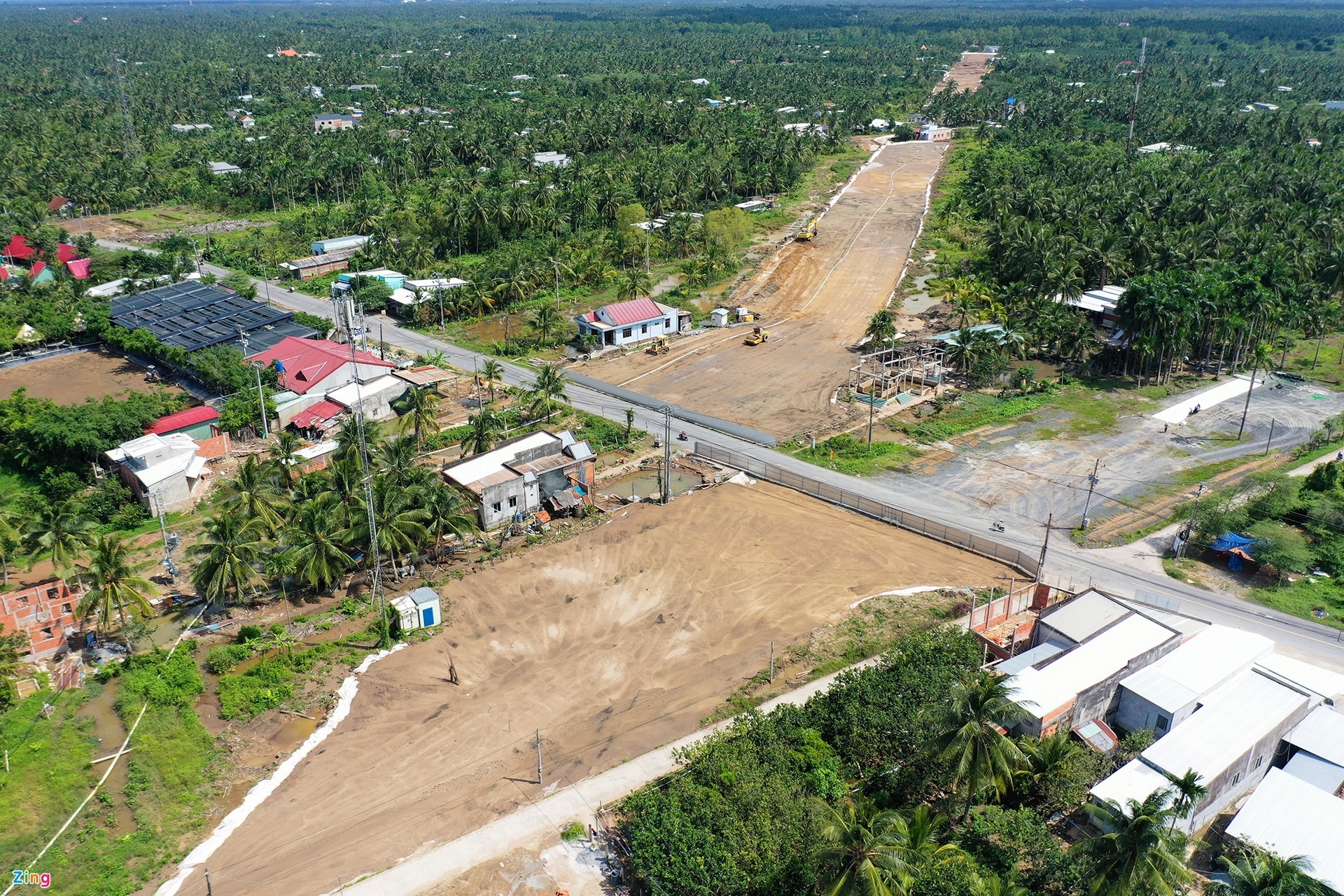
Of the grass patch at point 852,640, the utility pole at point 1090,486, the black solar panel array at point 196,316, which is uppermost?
the black solar panel array at point 196,316

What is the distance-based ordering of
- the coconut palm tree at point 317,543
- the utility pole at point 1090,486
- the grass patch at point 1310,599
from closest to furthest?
the coconut palm tree at point 317,543 → the grass patch at point 1310,599 → the utility pole at point 1090,486

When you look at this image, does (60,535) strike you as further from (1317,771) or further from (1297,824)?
(1317,771)

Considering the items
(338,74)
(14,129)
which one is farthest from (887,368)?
(338,74)

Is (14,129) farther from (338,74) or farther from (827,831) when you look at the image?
(827,831)

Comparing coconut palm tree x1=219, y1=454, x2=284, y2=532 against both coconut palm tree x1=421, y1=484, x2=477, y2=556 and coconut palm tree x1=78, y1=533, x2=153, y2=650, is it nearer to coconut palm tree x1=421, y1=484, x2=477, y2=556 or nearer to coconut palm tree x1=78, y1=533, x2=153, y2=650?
coconut palm tree x1=78, y1=533, x2=153, y2=650

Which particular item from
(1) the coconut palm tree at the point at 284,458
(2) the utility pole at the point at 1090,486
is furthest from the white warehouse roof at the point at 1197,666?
(1) the coconut palm tree at the point at 284,458

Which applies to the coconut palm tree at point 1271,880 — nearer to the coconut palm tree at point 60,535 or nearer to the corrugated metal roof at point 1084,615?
the corrugated metal roof at point 1084,615
